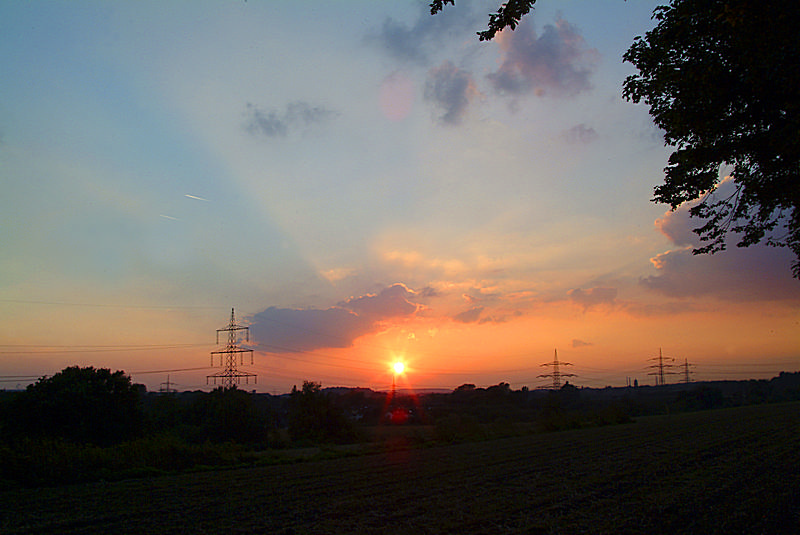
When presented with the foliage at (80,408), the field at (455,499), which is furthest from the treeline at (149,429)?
the field at (455,499)

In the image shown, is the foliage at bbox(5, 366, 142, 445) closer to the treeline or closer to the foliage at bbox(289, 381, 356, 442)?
the treeline

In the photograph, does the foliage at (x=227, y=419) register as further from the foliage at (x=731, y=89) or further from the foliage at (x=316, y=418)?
the foliage at (x=731, y=89)

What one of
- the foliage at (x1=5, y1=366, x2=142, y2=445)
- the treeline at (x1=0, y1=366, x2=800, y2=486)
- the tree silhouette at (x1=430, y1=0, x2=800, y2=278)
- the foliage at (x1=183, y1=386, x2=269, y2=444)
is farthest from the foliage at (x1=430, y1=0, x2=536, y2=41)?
Answer: the foliage at (x1=183, y1=386, x2=269, y2=444)

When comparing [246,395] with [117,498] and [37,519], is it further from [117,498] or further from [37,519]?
[37,519]

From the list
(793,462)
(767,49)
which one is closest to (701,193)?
(767,49)

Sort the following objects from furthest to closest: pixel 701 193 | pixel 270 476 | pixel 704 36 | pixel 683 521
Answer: pixel 270 476, pixel 701 193, pixel 683 521, pixel 704 36

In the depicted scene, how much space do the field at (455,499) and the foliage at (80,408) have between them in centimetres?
1711

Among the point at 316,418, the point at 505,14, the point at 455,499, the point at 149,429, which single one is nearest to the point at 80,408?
the point at 149,429

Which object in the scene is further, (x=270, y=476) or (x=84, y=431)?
(x=84, y=431)

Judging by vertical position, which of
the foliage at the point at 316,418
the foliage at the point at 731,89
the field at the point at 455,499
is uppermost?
the foliage at the point at 731,89

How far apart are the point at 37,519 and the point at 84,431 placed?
81.2ft

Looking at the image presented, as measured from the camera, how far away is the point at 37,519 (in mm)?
11594

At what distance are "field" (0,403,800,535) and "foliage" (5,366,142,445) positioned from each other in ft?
56.1

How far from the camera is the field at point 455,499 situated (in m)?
10.2
